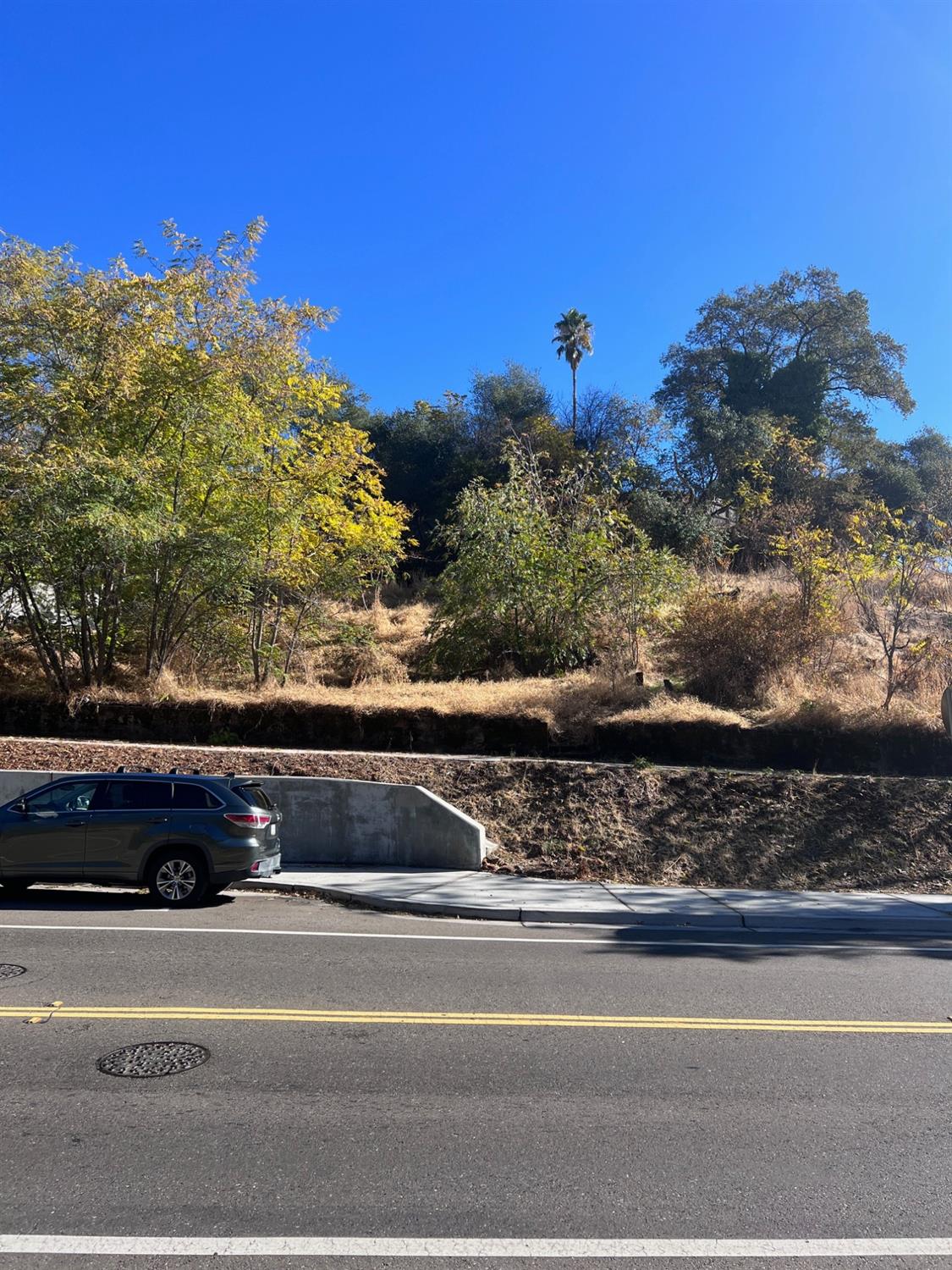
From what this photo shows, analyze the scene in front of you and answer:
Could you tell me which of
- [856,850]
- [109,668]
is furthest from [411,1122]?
[109,668]

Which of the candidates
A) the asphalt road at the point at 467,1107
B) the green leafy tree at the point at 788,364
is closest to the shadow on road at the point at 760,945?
the asphalt road at the point at 467,1107

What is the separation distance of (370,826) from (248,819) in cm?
316

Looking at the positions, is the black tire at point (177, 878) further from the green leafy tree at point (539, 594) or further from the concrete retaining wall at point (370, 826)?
the green leafy tree at point (539, 594)

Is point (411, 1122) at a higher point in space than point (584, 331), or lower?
lower

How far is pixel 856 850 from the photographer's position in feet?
43.4

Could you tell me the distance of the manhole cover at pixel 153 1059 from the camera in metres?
5.04

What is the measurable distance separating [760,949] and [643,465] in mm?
26445

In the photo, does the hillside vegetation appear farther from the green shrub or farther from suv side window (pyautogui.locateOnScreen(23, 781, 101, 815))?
suv side window (pyautogui.locateOnScreen(23, 781, 101, 815))

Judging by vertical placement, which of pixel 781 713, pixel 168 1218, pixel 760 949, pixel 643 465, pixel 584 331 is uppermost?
pixel 584 331

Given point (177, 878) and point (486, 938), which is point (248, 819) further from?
point (486, 938)

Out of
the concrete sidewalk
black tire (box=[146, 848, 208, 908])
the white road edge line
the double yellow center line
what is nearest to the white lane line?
the double yellow center line

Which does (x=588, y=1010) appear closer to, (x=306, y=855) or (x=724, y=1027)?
(x=724, y=1027)

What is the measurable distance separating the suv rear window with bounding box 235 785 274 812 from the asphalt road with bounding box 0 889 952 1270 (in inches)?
101

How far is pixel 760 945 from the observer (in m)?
9.29
